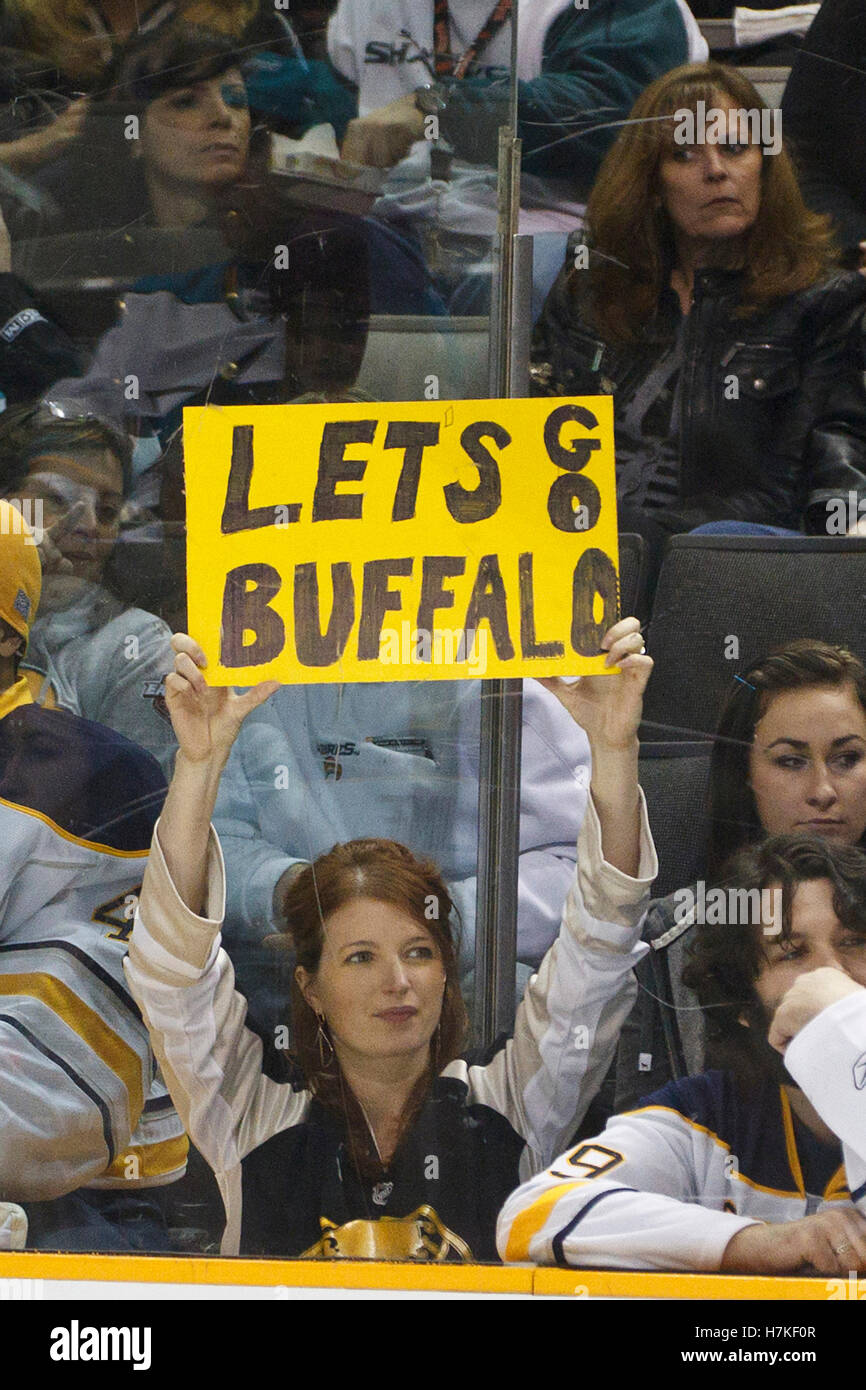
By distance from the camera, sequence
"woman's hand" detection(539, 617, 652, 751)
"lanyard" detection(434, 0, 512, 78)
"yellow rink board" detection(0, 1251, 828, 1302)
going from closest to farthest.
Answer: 1. "yellow rink board" detection(0, 1251, 828, 1302)
2. "woman's hand" detection(539, 617, 652, 751)
3. "lanyard" detection(434, 0, 512, 78)

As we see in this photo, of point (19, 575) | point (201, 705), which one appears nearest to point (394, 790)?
point (201, 705)

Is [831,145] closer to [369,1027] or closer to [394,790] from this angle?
[394,790]

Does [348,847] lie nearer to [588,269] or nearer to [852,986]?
[852,986]

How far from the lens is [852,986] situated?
1860mm

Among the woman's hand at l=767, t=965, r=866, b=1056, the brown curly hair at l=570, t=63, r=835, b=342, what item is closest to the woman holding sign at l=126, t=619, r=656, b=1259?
the woman's hand at l=767, t=965, r=866, b=1056

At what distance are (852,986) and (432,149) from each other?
1015 mm

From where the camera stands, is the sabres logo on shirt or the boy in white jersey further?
the sabres logo on shirt

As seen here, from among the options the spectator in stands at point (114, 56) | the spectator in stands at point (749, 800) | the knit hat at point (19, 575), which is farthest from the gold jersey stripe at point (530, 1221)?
the spectator in stands at point (114, 56)

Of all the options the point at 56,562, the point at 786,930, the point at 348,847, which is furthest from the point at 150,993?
the point at 786,930

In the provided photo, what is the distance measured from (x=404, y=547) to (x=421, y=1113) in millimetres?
606

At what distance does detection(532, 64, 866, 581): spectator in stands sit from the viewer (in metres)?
1.98

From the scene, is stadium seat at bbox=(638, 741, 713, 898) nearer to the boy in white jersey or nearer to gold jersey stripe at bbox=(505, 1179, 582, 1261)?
the boy in white jersey

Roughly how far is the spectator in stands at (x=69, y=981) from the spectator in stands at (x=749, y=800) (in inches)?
20.7

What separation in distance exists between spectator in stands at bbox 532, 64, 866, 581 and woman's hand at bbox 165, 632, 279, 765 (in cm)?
48
